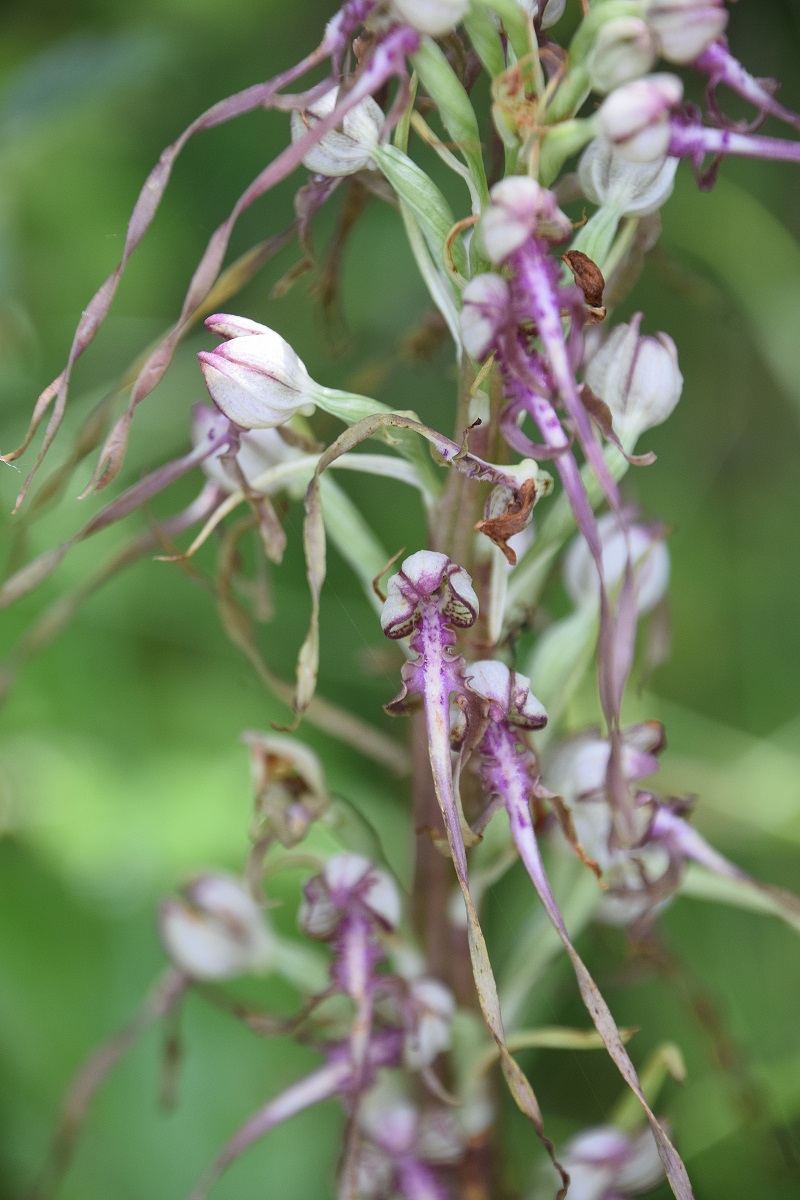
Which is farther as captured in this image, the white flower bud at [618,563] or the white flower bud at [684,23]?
the white flower bud at [618,563]

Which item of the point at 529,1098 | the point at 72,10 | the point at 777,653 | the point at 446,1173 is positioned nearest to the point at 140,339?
the point at 72,10

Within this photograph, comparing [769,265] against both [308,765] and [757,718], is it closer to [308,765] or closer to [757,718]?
[757,718]

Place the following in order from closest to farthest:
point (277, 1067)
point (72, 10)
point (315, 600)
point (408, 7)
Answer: point (408, 7) < point (315, 600) < point (277, 1067) < point (72, 10)

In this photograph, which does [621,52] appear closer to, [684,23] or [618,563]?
[684,23]

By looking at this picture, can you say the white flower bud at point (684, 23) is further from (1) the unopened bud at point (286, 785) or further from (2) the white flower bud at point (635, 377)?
(1) the unopened bud at point (286, 785)

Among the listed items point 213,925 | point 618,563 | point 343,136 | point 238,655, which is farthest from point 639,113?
point 238,655

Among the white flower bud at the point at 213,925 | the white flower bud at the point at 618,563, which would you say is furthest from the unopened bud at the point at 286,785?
the white flower bud at the point at 618,563
